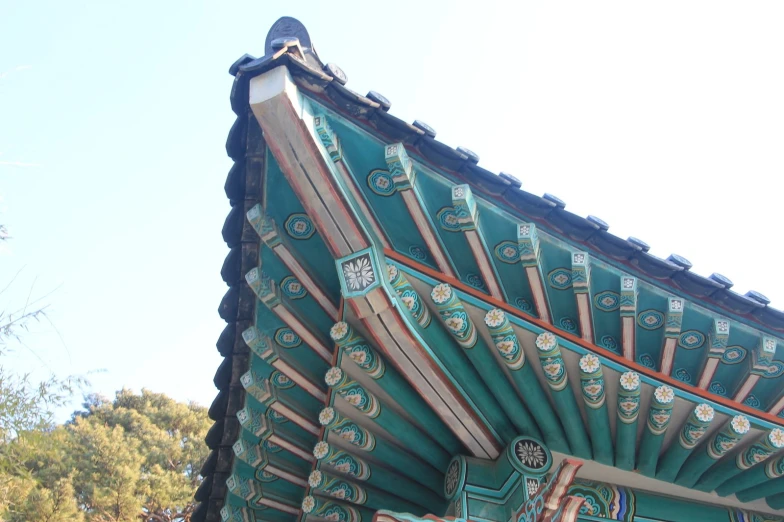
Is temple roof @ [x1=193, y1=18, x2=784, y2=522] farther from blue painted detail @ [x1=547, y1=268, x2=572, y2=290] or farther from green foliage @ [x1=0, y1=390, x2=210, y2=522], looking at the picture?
green foliage @ [x1=0, y1=390, x2=210, y2=522]

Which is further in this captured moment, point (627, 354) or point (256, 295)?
point (256, 295)

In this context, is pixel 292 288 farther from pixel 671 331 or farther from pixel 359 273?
pixel 671 331

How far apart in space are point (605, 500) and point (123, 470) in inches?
572

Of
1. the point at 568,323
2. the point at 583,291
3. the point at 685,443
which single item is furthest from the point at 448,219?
the point at 685,443

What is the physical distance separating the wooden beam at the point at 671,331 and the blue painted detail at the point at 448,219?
169 centimetres

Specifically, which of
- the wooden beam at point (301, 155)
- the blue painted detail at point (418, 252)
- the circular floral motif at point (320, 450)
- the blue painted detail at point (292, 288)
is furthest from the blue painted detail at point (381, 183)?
the circular floral motif at point (320, 450)

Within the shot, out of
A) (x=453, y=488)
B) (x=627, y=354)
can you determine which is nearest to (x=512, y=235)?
(x=627, y=354)

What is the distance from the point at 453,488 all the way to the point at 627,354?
1709 mm

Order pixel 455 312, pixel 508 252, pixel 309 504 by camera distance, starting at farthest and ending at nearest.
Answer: pixel 309 504 → pixel 508 252 → pixel 455 312

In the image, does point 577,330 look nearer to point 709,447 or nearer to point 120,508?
point 709,447

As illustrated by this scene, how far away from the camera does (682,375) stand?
5.68 meters

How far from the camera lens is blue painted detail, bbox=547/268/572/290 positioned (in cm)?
538

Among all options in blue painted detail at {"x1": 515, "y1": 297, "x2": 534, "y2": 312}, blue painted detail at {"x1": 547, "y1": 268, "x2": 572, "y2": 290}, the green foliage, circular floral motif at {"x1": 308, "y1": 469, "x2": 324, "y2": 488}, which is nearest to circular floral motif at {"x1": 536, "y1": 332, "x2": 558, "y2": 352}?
blue painted detail at {"x1": 515, "y1": 297, "x2": 534, "y2": 312}

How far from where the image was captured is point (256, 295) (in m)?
6.02
